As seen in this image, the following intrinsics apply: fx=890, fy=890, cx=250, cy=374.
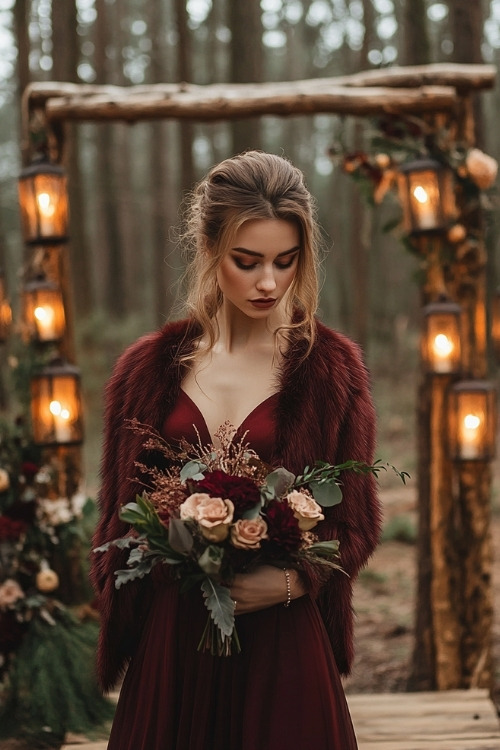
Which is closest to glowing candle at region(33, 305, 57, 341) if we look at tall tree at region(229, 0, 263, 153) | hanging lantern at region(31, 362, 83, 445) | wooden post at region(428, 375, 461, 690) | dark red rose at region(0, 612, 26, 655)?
hanging lantern at region(31, 362, 83, 445)

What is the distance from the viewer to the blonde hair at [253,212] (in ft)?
7.83

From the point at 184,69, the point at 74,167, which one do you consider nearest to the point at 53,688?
the point at 184,69

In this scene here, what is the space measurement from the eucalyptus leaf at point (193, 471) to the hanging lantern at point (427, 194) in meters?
2.97

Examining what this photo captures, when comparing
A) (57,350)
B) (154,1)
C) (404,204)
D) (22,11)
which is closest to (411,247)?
(404,204)

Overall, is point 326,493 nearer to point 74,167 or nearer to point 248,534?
point 248,534

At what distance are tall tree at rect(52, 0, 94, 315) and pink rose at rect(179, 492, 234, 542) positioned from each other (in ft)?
30.7

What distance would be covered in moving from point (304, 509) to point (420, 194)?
10.0ft

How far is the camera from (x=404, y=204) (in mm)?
4879

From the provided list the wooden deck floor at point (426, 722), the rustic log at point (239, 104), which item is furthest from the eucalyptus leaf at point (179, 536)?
the rustic log at point (239, 104)

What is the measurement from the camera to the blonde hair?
2.39 metres

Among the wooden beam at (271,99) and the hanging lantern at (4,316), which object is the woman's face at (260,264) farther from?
the hanging lantern at (4,316)

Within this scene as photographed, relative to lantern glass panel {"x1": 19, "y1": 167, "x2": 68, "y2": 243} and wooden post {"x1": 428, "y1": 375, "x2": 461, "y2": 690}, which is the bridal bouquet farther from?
lantern glass panel {"x1": 19, "y1": 167, "x2": 68, "y2": 243}

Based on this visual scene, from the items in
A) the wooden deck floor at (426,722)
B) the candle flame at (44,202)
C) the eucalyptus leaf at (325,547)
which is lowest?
the wooden deck floor at (426,722)

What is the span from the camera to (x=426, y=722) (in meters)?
4.27
